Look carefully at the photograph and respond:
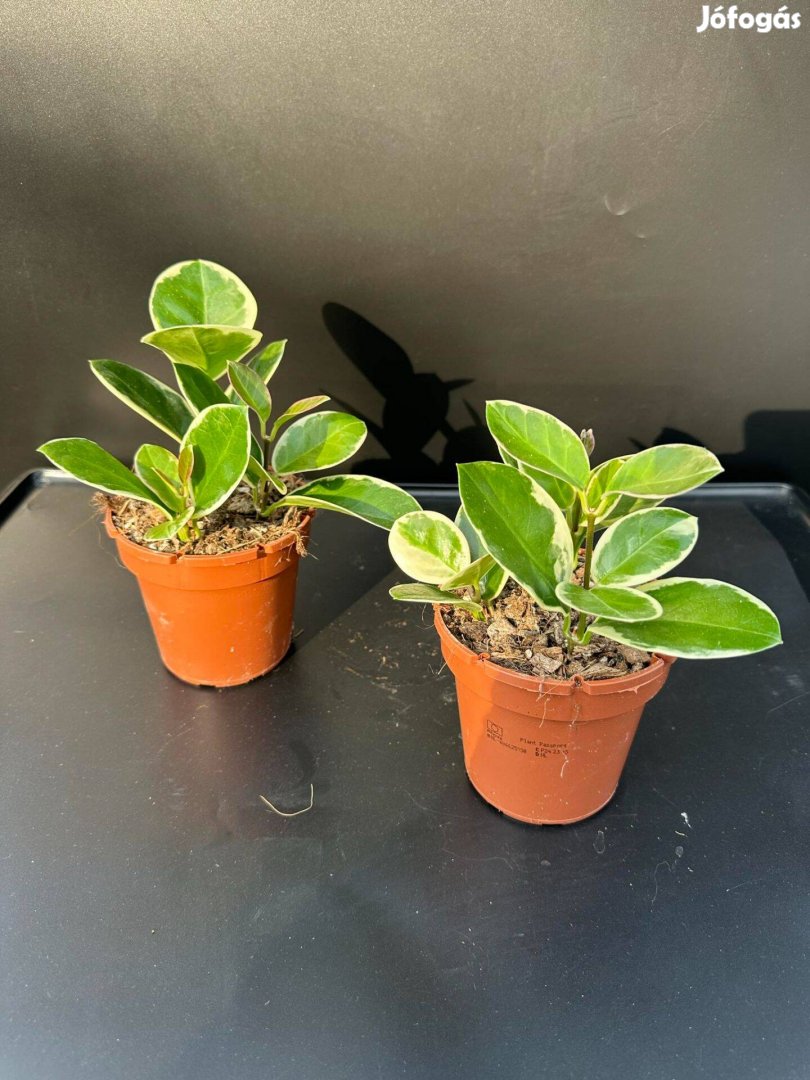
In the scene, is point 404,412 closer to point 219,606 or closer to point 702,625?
point 219,606

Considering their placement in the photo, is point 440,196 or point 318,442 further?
point 440,196

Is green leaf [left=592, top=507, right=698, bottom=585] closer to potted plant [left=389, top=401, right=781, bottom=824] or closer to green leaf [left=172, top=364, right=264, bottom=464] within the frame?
potted plant [left=389, top=401, right=781, bottom=824]

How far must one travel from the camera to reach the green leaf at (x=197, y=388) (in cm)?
97

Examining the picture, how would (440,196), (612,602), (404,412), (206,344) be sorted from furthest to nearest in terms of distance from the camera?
(404,412) < (440,196) < (206,344) < (612,602)

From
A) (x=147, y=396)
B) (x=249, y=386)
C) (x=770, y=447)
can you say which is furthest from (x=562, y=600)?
(x=770, y=447)

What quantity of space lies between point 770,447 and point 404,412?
0.65 m

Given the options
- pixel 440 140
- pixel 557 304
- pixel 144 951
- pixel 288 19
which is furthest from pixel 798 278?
pixel 144 951

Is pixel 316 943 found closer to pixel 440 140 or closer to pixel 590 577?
pixel 590 577

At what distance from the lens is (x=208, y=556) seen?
3.09 feet

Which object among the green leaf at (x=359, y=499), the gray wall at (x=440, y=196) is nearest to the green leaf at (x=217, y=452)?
the green leaf at (x=359, y=499)

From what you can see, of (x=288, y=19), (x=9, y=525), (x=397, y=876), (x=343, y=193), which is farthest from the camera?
(x=9, y=525)

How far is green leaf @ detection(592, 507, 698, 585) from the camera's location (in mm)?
763

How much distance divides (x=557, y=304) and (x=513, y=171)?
0.70 feet

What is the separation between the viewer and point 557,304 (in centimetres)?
134
